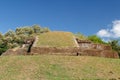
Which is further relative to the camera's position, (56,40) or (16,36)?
(16,36)

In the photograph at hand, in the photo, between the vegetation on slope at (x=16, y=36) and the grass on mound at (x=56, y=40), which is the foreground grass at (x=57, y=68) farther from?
the vegetation on slope at (x=16, y=36)

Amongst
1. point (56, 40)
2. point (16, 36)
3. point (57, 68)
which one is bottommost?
point (57, 68)

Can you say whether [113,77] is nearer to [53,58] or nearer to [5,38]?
[53,58]

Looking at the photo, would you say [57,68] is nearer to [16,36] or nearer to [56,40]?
[56,40]

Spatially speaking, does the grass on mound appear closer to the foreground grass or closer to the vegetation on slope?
the foreground grass

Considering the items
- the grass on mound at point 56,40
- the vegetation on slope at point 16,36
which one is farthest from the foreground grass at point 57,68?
the vegetation on slope at point 16,36

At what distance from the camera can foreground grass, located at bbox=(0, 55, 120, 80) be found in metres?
12.7

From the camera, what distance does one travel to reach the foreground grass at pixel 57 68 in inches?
501

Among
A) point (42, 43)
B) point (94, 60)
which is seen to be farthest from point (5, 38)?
point (94, 60)

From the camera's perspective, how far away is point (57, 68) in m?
13.7

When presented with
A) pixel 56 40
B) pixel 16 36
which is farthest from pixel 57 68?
pixel 16 36

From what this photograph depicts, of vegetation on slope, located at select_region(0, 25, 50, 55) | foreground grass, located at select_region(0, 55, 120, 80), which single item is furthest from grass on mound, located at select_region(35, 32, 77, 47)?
vegetation on slope, located at select_region(0, 25, 50, 55)

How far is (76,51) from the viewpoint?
1791 cm

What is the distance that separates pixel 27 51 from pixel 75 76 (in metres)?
7.24
